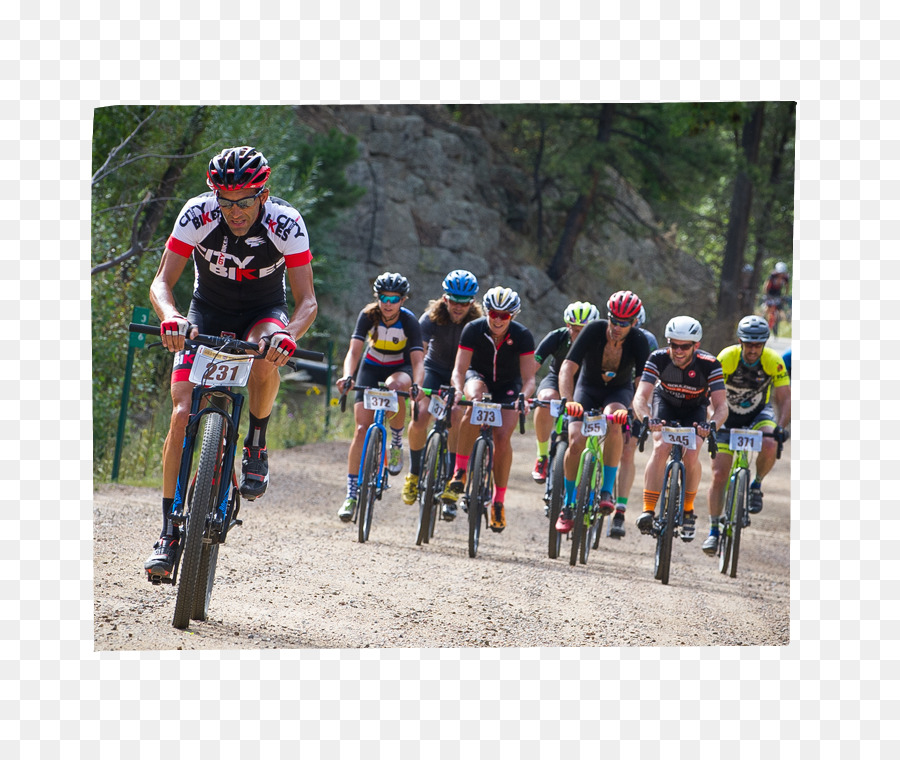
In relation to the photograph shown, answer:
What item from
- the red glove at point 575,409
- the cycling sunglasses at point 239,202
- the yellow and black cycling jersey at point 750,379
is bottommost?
the red glove at point 575,409

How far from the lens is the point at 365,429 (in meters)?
8.12

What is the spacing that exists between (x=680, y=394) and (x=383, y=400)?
2.15 meters

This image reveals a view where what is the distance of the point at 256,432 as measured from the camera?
16.5 ft

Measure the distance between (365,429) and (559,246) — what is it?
307 centimetres

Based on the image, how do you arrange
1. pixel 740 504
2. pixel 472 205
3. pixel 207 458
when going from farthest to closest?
pixel 472 205, pixel 740 504, pixel 207 458

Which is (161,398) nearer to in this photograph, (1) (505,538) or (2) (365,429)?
(2) (365,429)

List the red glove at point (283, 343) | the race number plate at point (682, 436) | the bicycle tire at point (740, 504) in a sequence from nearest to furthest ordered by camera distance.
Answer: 1. the red glove at point (283, 343)
2. the race number plate at point (682, 436)
3. the bicycle tire at point (740, 504)

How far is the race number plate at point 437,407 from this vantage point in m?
7.88

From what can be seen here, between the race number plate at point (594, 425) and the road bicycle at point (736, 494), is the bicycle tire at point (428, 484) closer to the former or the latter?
the race number plate at point (594, 425)

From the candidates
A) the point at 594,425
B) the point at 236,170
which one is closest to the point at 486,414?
the point at 594,425

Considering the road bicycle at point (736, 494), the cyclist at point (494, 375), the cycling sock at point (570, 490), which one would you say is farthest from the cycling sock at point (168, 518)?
the road bicycle at point (736, 494)

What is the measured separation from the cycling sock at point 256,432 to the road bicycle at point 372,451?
2.66m

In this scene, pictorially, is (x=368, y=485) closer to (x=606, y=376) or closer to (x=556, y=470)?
(x=556, y=470)

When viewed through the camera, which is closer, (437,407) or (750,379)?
(437,407)
